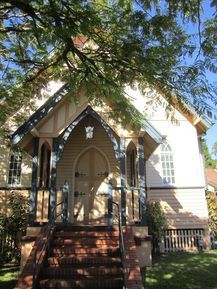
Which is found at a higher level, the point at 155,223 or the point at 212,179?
the point at 212,179

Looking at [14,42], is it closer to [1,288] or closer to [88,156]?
[88,156]

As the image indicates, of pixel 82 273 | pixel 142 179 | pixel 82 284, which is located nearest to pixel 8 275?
pixel 82 273

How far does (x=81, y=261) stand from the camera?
288 inches

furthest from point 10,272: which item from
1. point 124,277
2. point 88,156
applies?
point 88,156

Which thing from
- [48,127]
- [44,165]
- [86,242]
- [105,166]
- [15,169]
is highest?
[48,127]

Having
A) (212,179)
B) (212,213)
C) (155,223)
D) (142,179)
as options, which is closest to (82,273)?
(142,179)

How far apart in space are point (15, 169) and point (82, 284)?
8385mm

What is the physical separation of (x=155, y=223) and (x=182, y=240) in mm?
2400

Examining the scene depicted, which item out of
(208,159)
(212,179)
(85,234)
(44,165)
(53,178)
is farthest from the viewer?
(208,159)

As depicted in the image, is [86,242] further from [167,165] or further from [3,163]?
[167,165]

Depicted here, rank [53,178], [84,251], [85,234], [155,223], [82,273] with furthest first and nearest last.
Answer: [155,223] < [53,178] < [85,234] < [84,251] < [82,273]

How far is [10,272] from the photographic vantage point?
892cm

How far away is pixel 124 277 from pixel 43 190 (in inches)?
164

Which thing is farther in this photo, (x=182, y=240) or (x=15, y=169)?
(x=15, y=169)
